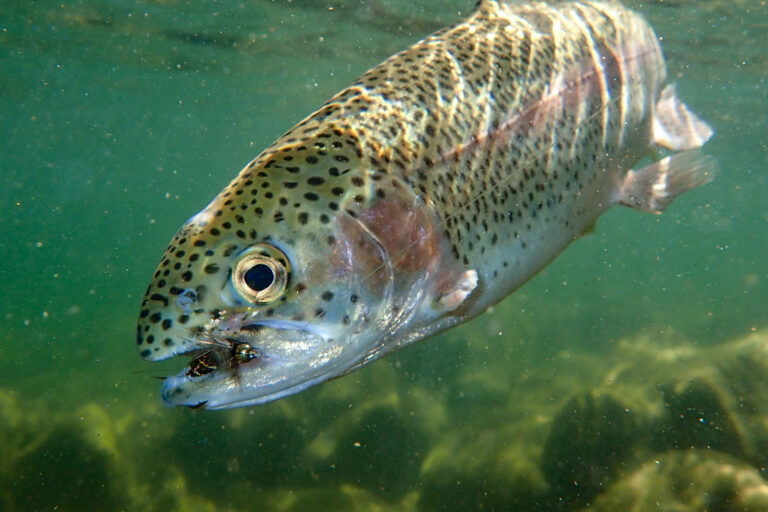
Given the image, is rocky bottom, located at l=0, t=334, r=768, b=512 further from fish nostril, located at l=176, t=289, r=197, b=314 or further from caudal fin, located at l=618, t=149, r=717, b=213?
fish nostril, located at l=176, t=289, r=197, b=314

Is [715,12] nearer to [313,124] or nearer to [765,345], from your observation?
[765,345]

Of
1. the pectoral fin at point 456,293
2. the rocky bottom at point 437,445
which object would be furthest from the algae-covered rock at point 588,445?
the pectoral fin at point 456,293

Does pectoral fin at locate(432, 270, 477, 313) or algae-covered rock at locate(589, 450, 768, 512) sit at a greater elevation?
pectoral fin at locate(432, 270, 477, 313)

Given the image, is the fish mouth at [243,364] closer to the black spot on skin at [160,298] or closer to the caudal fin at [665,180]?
the black spot on skin at [160,298]

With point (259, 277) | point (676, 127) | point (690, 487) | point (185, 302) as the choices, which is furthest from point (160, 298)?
point (690, 487)

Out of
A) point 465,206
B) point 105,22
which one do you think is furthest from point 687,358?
point 105,22

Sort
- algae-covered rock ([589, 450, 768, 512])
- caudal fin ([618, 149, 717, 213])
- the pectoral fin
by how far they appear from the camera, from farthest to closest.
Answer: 1. algae-covered rock ([589, 450, 768, 512])
2. caudal fin ([618, 149, 717, 213])
3. the pectoral fin

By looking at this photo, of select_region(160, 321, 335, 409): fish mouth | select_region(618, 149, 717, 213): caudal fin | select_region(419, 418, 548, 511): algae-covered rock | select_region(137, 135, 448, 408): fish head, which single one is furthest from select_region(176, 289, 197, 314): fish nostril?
select_region(419, 418, 548, 511): algae-covered rock
